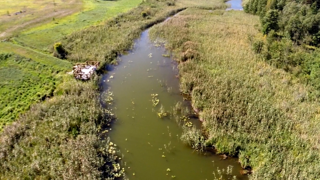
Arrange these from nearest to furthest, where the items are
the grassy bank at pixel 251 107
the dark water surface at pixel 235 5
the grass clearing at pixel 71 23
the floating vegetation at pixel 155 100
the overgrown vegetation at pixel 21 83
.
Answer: the grassy bank at pixel 251 107 → the overgrown vegetation at pixel 21 83 → the floating vegetation at pixel 155 100 → the grass clearing at pixel 71 23 → the dark water surface at pixel 235 5

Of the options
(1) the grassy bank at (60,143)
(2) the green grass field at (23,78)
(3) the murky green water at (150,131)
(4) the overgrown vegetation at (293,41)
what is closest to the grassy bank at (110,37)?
(2) the green grass field at (23,78)

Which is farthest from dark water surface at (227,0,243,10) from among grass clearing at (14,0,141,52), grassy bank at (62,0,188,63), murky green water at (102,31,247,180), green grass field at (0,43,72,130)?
green grass field at (0,43,72,130)

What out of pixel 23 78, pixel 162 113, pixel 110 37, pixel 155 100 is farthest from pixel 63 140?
pixel 110 37

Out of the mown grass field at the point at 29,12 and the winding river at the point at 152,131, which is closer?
the winding river at the point at 152,131

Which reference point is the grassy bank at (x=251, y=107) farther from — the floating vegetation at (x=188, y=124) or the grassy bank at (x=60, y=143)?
the grassy bank at (x=60, y=143)

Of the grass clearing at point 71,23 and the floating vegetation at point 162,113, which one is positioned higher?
the grass clearing at point 71,23

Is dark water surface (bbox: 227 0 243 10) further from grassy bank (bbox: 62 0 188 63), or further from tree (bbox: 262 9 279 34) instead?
tree (bbox: 262 9 279 34)
